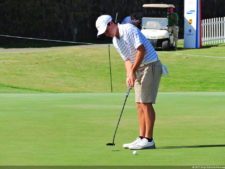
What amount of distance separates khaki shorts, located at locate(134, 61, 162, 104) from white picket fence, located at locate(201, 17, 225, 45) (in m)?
28.0

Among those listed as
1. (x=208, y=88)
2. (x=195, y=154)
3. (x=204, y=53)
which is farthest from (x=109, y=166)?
(x=204, y=53)

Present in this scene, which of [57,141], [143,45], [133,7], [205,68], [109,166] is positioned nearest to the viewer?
[109,166]

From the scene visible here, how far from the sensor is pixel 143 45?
26.6 feet

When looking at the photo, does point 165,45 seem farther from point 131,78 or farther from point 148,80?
point 131,78

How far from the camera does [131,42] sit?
8.18 m

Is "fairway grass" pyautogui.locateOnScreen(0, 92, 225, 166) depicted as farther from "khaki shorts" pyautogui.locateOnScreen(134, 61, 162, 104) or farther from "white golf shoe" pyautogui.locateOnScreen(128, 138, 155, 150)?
"khaki shorts" pyautogui.locateOnScreen(134, 61, 162, 104)

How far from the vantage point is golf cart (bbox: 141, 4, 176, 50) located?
3172cm

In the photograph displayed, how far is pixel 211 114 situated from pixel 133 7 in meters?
29.4

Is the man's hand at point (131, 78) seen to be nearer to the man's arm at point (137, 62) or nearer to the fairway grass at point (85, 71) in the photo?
the man's arm at point (137, 62)

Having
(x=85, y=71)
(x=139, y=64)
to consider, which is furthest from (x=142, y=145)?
(x=85, y=71)

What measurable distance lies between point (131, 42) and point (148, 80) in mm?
542

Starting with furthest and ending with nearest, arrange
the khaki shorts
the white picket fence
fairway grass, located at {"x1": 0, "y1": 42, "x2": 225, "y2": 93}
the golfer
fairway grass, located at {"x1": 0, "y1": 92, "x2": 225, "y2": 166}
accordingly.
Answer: the white picket fence, fairway grass, located at {"x1": 0, "y1": 42, "x2": 225, "y2": 93}, the khaki shorts, the golfer, fairway grass, located at {"x1": 0, "y1": 92, "x2": 225, "y2": 166}

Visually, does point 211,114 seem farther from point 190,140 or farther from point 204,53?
point 204,53

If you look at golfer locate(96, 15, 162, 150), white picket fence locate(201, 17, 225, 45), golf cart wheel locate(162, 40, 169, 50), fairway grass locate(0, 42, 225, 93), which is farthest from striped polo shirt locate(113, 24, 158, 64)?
white picket fence locate(201, 17, 225, 45)
